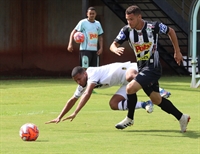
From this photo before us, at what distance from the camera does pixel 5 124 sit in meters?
11.4

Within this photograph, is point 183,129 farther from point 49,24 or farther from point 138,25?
point 49,24

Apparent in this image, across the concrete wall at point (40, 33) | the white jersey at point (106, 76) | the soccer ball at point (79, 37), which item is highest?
the white jersey at point (106, 76)

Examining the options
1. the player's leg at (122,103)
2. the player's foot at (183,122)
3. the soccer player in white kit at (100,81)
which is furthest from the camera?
the player's leg at (122,103)

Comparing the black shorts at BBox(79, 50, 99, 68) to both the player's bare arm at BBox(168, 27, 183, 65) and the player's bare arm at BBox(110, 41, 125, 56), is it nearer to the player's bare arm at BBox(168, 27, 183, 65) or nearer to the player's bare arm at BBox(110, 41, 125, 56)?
the player's bare arm at BBox(110, 41, 125, 56)

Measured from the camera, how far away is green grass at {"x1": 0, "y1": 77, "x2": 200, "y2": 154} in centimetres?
864

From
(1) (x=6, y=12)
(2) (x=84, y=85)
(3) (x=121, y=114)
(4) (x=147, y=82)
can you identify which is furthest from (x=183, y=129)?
(1) (x=6, y=12)

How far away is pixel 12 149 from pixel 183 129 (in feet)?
9.59

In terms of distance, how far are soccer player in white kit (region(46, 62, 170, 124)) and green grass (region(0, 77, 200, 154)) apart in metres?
0.34

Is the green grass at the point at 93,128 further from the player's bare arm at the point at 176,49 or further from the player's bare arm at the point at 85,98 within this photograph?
the player's bare arm at the point at 176,49

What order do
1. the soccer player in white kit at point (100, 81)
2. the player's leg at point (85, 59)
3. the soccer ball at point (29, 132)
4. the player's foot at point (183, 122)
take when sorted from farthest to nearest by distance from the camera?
the player's leg at point (85, 59), the soccer player in white kit at point (100, 81), the player's foot at point (183, 122), the soccer ball at point (29, 132)

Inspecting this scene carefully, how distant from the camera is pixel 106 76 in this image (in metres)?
11.0

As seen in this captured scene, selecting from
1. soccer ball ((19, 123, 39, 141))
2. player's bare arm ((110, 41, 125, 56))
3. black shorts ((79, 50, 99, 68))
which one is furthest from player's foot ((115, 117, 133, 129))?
black shorts ((79, 50, 99, 68))

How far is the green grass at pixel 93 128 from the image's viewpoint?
28.3 feet

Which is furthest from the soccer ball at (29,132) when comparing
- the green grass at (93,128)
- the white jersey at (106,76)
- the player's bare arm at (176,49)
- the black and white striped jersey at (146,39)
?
the player's bare arm at (176,49)
